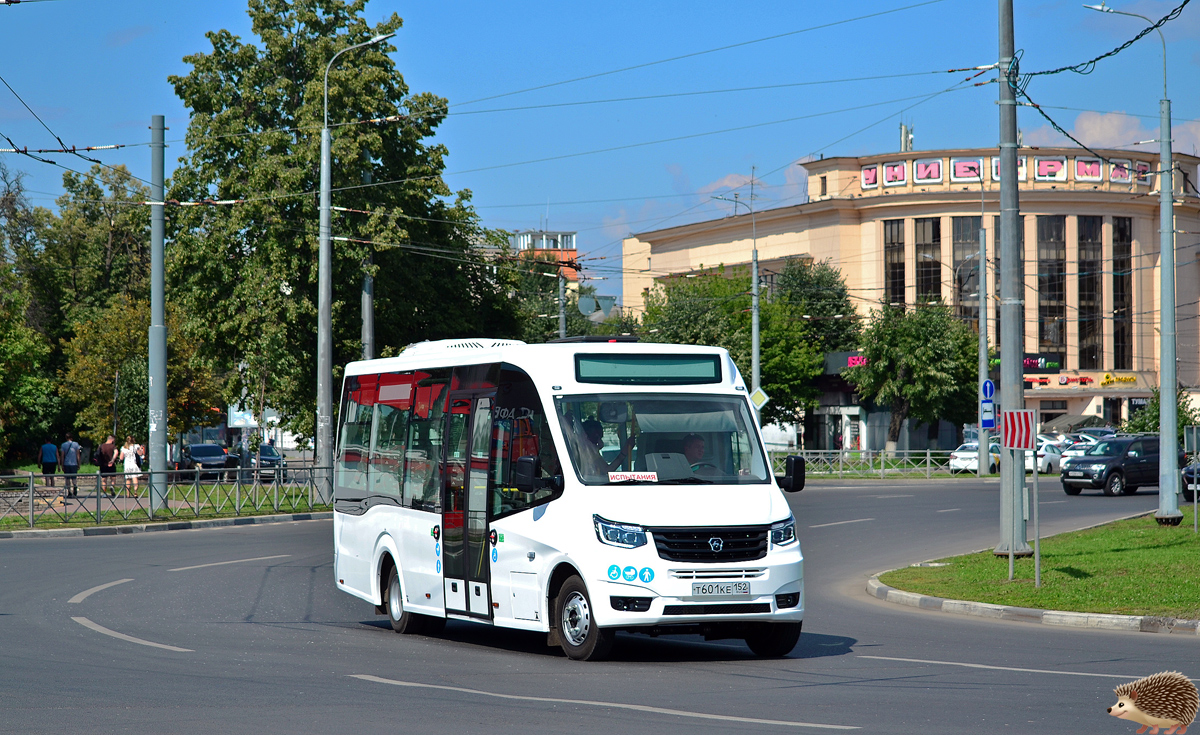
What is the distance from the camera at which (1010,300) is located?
17.4 metres

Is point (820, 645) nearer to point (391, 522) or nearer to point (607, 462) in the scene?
point (607, 462)

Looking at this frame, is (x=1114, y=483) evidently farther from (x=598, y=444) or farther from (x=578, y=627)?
(x=578, y=627)

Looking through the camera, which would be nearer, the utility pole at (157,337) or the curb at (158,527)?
the curb at (158,527)

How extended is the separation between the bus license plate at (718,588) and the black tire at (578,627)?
751 mm

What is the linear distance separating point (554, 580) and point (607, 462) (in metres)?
1.04

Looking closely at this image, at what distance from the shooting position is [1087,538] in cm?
2161

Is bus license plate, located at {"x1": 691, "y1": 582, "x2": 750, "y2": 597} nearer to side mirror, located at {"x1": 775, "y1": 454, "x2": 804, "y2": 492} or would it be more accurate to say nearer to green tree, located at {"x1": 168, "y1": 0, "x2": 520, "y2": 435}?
side mirror, located at {"x1": 775, "y1": 454, "x2": 804, "y2": 492}

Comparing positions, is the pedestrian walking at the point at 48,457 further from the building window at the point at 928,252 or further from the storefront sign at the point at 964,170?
the storefront sign at the point at 964,170

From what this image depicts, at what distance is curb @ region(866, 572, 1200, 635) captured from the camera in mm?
13117

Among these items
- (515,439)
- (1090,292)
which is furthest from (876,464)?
(515,439)

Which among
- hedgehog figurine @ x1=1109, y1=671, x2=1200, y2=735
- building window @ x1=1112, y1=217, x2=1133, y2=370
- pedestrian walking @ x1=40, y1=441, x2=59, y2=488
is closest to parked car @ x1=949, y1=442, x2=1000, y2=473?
pedestrian walking @ x1=40, y1=441, x2=59, y2=488

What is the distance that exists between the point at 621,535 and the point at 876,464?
4194cm

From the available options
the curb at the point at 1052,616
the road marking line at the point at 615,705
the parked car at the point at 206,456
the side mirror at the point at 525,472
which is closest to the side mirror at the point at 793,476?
the side mirror at the point at 525,472

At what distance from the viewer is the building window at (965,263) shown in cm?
8138
